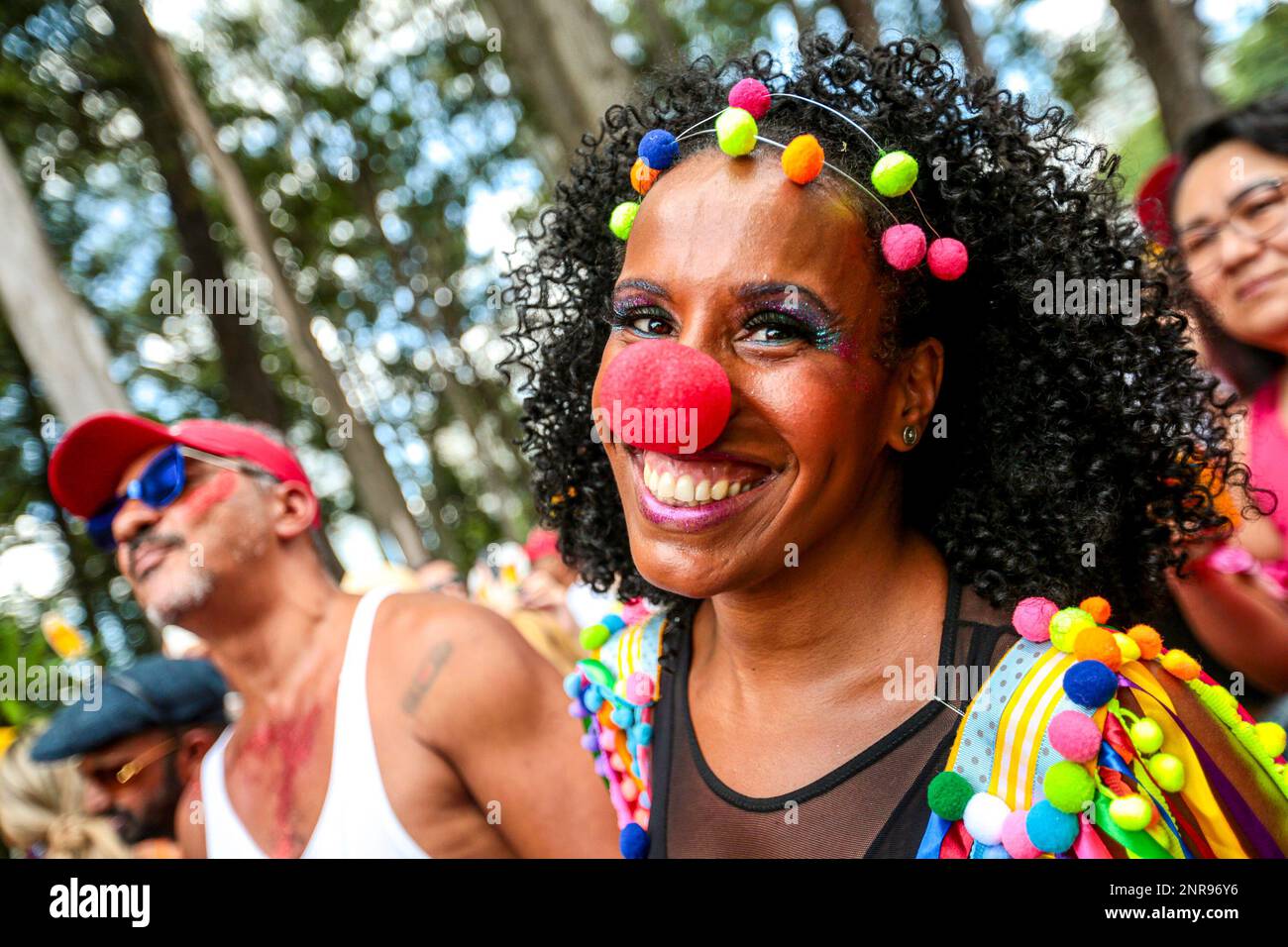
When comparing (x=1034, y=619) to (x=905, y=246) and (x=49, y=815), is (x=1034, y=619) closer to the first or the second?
(x=905, y=246)

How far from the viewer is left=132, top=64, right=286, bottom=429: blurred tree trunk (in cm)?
1143

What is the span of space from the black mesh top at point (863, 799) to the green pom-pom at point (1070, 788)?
214 mm

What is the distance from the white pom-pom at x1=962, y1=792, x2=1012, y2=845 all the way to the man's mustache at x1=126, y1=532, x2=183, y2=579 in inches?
89.3

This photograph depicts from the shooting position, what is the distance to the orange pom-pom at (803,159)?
68.1 inches

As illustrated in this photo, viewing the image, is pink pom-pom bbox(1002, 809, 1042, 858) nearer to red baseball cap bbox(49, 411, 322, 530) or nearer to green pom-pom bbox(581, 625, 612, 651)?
green pom-pom bbox(581, 625, 612, 651)

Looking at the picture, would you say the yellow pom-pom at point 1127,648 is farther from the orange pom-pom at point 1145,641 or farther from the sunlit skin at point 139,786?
the sunlit skin at point 139,786

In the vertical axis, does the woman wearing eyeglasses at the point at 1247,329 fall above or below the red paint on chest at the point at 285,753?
above

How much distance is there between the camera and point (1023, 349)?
77.9 inches

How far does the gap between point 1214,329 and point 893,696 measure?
1846 millimetres

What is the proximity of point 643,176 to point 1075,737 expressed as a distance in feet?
4.04

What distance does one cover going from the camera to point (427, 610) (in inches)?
112

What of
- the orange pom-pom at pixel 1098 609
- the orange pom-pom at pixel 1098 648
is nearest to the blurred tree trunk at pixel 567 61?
the orange pom-pom at pixel 1098 609
